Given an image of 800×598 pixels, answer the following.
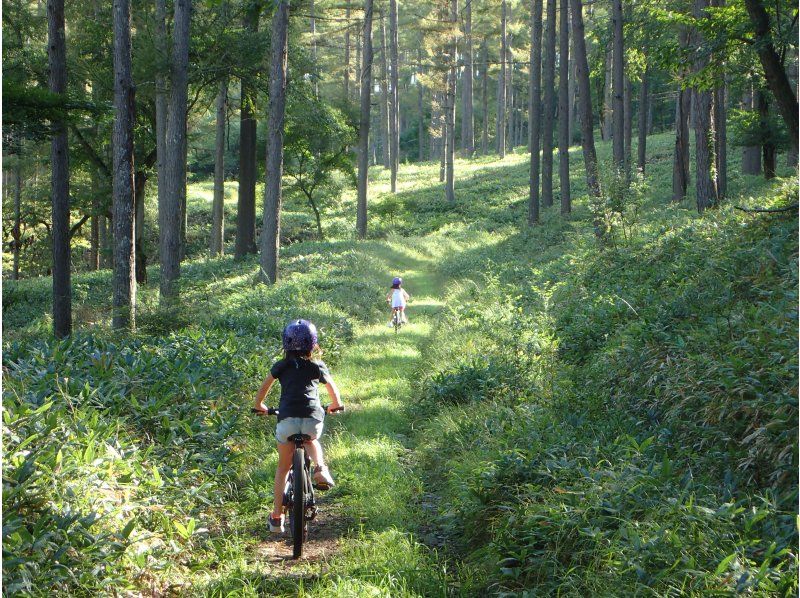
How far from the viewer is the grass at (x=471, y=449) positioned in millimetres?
4484

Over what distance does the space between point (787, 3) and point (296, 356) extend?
12463 millimetres

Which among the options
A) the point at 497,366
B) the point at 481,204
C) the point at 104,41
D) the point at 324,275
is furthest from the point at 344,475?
the point at 481,204

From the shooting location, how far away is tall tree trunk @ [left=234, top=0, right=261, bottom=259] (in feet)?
71.1

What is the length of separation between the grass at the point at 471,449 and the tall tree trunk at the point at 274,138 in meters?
6.68

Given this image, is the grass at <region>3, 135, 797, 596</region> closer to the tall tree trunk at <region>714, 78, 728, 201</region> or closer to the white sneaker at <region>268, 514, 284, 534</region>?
the white sneaker at <region>268, 514, 284, 534</region>

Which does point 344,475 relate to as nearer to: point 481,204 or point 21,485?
point 21,485

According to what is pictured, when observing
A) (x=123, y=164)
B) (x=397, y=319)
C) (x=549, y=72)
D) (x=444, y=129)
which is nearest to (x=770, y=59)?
(x=397, y=319)

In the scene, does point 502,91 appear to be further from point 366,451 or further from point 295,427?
point 295,427

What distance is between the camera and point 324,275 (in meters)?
21.1

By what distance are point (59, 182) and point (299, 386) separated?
12.4 metres

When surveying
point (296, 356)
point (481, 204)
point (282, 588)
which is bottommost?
point (282, 588)

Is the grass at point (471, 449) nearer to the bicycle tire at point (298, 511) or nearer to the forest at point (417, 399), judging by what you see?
the forest at point (417, 399)

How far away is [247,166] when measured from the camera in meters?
24.9

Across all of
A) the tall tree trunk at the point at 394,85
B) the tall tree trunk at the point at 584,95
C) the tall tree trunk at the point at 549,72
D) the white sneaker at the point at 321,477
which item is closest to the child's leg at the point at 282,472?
the white sneaker at the point at 321,477
